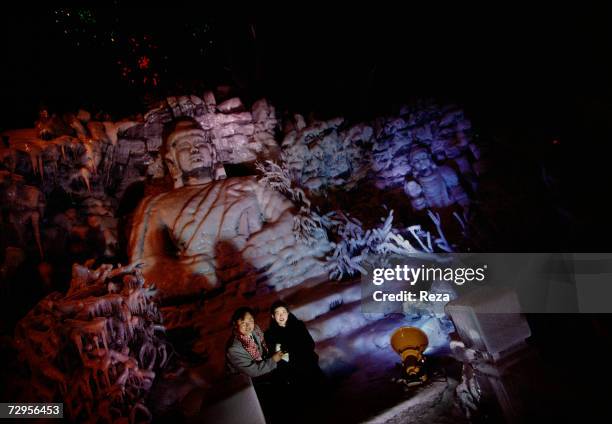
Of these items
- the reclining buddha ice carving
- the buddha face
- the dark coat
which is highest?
the buddha face

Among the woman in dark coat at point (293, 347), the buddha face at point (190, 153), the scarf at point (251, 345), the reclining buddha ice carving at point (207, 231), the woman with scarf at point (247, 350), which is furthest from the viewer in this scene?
the buddha face at point (190, 153)

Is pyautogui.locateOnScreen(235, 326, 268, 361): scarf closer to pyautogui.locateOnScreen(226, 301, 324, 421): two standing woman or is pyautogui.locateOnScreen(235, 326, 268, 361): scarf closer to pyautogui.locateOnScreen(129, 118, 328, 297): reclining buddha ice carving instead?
pyautogui.locateOnScreen(226, 301, 324, 421): two standing woman

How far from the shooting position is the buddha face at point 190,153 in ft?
25.0

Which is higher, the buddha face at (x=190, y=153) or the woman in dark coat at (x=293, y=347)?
the buddha face at (x=190, y=153)

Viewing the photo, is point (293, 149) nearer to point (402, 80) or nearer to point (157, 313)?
point (402, 80)

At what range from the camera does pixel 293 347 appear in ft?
13.6

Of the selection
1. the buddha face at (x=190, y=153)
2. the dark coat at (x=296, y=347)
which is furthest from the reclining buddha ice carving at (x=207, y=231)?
the dark coat at (x=296, y=347)

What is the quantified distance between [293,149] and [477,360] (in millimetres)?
7419

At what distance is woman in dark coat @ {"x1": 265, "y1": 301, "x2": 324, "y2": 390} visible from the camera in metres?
4.09

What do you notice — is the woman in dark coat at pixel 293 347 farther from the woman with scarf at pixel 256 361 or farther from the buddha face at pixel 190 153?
the buddha face at pixel 190 153

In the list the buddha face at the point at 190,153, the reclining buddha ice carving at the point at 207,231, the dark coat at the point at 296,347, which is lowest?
the dark coat at the point at 296,347

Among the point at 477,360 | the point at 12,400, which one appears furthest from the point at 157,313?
the point at 477,360

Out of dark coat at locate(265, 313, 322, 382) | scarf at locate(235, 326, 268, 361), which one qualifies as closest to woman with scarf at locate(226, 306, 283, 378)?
scarf at locate(235, 326, 268, 361)

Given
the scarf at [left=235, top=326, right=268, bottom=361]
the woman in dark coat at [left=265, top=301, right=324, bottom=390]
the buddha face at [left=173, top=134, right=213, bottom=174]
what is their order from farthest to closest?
the buddha face at [left=173, top=134, right=213, bottom=174] < the woman in dark coat at [left=265, top=301, right=324, bottom=390] < the scarf at [left=235, top=326, right=268, bottom=361]
